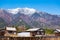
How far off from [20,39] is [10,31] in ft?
124

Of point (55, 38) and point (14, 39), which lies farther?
point (55, 38)

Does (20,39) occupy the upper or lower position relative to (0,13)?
lower

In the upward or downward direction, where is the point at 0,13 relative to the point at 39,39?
upward

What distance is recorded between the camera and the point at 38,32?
50.6 m

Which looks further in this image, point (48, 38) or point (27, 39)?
point (48, 38)

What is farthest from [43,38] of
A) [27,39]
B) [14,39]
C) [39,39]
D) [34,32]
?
[34,32]

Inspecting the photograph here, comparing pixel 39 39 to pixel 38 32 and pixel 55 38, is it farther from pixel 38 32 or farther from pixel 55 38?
pixel 38 32

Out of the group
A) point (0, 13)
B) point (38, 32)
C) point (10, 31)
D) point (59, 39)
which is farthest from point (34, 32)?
point (0, 13)

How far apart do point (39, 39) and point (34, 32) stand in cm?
3650

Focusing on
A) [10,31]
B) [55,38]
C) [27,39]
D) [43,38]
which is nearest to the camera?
[27,39]

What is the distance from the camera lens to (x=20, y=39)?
11.9 meters

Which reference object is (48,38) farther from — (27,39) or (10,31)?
(10,31)

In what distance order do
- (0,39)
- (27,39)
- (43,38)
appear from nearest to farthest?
1. (0,39)
2. (27,39)
3. (43,38)

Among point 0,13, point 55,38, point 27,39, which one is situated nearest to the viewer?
point 27,39
